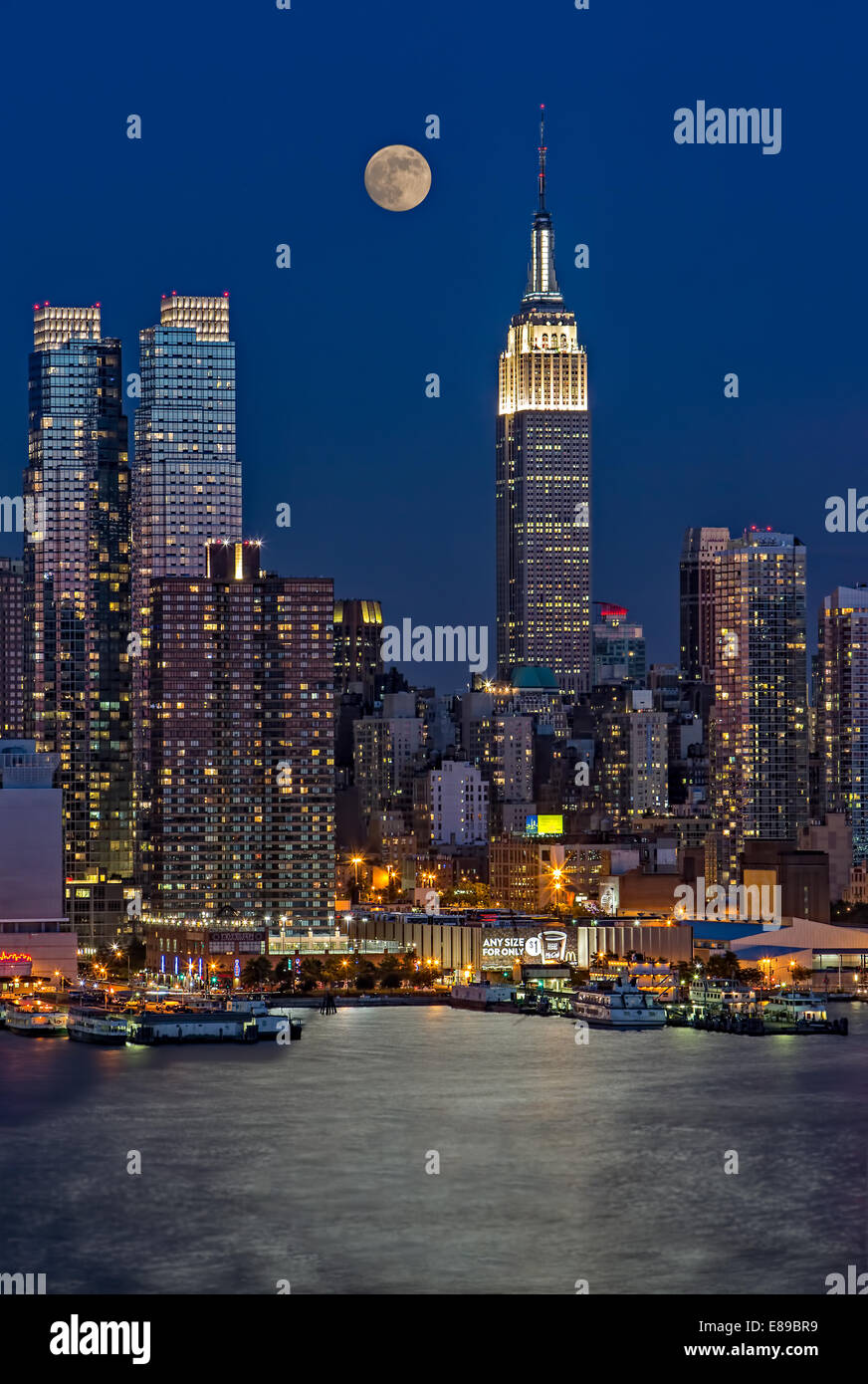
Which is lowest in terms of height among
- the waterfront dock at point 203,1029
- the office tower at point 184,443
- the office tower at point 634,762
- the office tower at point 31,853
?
the waterfront dock at point 203,1029

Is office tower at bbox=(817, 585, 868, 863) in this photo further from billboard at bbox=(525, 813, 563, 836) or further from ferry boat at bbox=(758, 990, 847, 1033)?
ferry boat at bbox=(758, 990, 847, 1033)

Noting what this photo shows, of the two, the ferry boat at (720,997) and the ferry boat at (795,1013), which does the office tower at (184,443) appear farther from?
the ferry boat at (795,1013)

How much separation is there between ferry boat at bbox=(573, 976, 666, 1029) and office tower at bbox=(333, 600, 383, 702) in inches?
2521

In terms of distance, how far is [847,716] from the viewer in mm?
112875

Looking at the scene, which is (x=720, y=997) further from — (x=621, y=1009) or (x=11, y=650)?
(x=11, y=650)

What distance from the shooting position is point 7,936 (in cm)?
6950

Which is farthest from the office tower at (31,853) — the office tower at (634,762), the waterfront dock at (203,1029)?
the office tower at (634,762)

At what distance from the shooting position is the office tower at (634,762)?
122 meters

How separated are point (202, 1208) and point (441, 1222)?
136 inches

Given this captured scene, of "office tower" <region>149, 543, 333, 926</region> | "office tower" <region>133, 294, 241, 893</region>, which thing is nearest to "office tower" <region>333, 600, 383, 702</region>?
"office tower" <region>133, 294, 241, 893</region>

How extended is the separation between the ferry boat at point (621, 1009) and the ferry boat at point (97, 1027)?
504 inches
